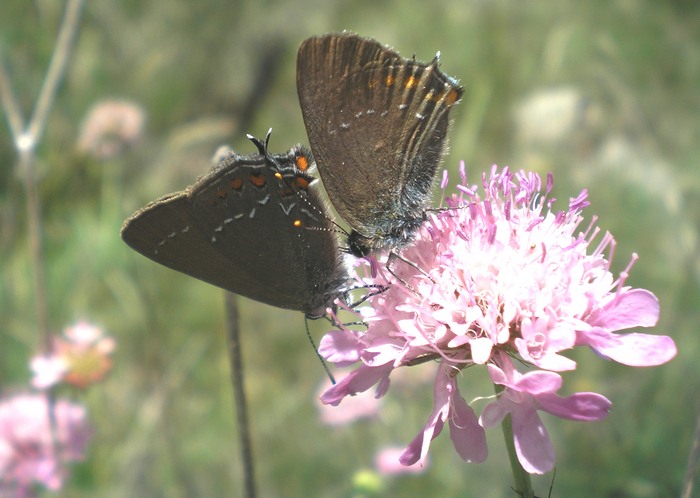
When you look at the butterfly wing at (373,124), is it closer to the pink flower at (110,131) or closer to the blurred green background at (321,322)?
the blurred green background at (321,322)

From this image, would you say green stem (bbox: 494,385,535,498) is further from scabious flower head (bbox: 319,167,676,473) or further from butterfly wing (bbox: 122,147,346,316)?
butterfly wing (bbox: 122,147,346,316)

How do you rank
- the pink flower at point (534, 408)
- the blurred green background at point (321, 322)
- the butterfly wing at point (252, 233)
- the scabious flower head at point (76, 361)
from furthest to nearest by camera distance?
the blurred green background at point (321, 322)
the scabious flower head at point (76, 361)
the butterfly wing at point (252, 233)
the pink flower at point (534, 408)

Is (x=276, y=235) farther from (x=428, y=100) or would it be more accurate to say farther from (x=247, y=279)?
(x=428, y=100)

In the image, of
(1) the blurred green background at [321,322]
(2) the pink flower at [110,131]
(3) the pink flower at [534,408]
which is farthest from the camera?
(2) the pink flower at [110,131]

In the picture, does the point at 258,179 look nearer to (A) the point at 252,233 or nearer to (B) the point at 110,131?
(A) the point at 252,233

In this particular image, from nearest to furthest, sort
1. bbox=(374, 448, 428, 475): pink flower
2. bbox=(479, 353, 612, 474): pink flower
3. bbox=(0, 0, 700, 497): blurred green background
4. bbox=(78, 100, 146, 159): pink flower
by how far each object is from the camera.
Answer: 1. bbox=(479, 353, 612, 474): pink flower
2. bbox=(374, 448, 428, 475): pink flower
3. bbox=(0, 0, 700, 497): blurred green background
4. bbox=(78, 100, 146, 159): pink flower

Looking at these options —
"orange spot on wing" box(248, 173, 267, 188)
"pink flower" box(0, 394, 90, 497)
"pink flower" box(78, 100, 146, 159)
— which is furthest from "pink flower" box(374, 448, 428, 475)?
"pink flower" box(78, 100, 146, 159)

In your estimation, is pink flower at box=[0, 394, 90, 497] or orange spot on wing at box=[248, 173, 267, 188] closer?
orange spot on wing at box=[248, 173, 267, 188]

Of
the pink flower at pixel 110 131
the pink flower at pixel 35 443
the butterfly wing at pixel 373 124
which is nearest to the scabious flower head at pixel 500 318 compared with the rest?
the butterfly wing at pixel 373 124
